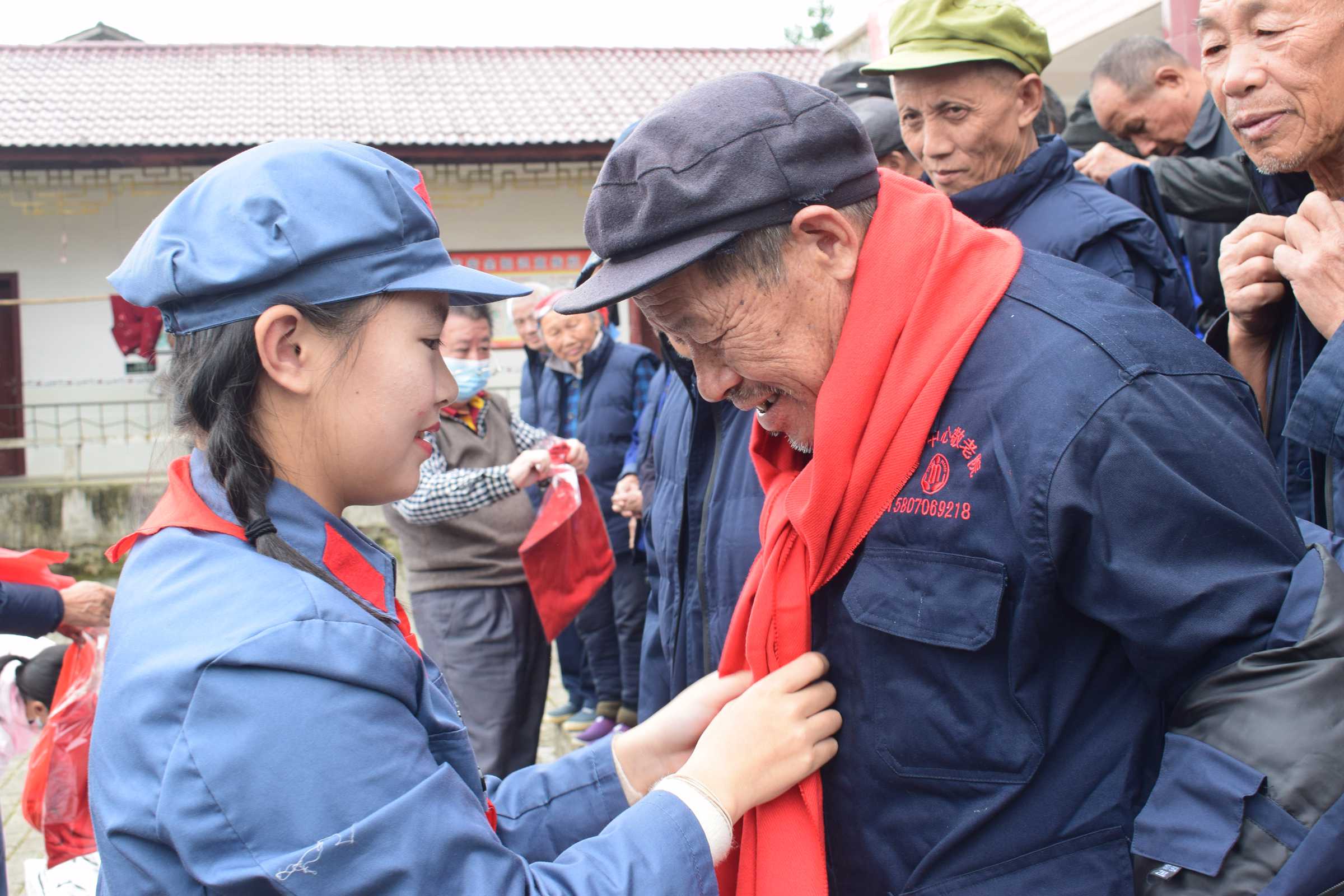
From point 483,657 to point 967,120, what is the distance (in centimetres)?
246

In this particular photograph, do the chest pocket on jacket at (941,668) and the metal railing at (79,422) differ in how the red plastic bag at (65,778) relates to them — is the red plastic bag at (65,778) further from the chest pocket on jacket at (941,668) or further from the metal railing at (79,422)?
the metal railing at (79,422)

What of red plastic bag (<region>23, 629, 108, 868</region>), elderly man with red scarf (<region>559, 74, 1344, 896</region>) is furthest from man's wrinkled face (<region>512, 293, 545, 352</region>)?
elderly man with red scarf (<region>559, 74, 1344, 896</region>)

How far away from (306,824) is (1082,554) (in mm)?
888

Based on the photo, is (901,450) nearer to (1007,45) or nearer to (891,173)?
(891,173)

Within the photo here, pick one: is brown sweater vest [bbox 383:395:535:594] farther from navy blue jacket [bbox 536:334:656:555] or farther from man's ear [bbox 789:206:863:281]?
man's ear [bbox 789:206:863:281]

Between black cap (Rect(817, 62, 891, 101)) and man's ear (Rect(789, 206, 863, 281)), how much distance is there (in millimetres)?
2518

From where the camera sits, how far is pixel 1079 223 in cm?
261

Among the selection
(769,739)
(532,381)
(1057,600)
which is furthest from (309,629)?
(532,381)

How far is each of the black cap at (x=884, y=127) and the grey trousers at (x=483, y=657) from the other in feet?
6.73

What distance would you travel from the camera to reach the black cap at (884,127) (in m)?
3.36

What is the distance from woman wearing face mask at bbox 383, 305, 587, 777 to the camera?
3.83 meters

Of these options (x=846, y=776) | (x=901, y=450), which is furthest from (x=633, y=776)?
(x=901, y=450)

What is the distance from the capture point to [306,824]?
1.03 meters

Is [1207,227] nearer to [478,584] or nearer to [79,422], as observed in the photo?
[478,584]
